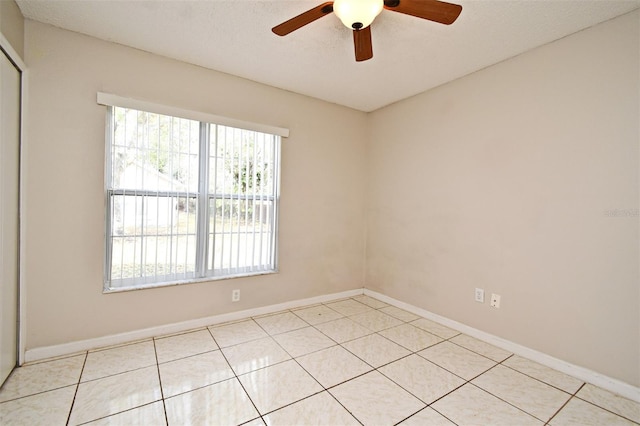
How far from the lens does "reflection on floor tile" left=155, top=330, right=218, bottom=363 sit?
221cm

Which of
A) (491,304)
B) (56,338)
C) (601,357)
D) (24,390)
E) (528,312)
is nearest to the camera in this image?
(24,390)

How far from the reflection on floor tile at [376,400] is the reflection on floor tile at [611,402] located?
A: 43.5 inches

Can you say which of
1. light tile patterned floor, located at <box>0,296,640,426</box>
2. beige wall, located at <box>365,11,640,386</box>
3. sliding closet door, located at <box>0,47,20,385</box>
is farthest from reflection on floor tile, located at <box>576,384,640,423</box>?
sliding closet door, located at <box>0,47,20,385</box>

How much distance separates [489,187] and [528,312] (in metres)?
1.07

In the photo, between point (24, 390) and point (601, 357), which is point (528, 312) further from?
Answer: point (24, 390)

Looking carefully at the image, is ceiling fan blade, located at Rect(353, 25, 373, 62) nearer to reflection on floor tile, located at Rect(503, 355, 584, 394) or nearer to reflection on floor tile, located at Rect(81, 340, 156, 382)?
reflection on floor tile, located at Rect(503, 355, 584, 394)

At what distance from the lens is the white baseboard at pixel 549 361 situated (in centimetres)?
186

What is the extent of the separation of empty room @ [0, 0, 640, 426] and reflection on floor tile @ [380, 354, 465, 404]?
0.05ft

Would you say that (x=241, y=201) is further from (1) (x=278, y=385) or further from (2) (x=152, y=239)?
(1) (x=278, y=385)

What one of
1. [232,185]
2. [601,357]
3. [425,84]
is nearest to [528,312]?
[601,357]

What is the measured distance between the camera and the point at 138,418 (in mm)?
1555

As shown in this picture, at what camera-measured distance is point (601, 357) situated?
196 cm

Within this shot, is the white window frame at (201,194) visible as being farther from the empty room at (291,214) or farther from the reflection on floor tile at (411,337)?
the reflection on floor tile at (411,337)

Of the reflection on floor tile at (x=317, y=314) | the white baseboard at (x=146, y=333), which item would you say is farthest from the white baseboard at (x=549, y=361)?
the white baseboard at (x=146, y=333)
